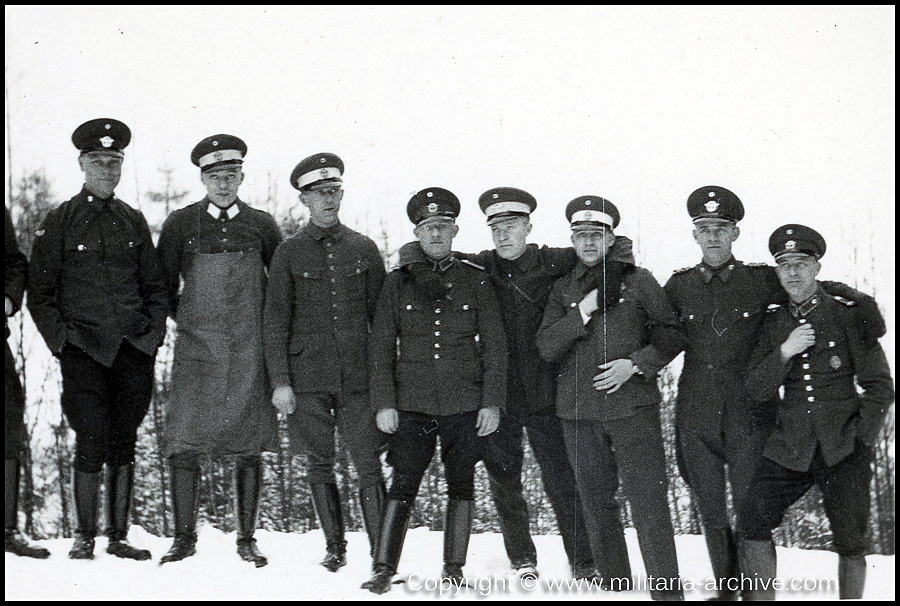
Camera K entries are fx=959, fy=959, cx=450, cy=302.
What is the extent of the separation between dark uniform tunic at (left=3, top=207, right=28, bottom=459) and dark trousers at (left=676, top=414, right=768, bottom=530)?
12.2 feet

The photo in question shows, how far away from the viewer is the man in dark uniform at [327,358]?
5.18 m

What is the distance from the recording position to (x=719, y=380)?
495 cm

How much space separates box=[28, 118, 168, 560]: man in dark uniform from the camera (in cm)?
523

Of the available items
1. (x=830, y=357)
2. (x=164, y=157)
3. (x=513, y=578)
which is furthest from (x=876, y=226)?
(x=164, y=157)

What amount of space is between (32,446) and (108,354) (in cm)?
101

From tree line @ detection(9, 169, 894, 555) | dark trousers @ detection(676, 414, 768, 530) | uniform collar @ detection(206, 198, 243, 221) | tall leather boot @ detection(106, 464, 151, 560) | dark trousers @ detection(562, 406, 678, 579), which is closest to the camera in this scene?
dark trousers @ detection(562, 406, 678, 579)

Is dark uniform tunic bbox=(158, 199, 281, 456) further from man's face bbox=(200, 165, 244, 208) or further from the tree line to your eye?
the tree line

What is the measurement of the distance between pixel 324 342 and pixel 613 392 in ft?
5.15

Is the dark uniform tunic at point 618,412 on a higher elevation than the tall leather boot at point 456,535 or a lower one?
higher

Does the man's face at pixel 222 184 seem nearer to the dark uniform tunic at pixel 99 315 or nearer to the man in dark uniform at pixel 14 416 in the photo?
the dark uniform tunic at pixel 99 315

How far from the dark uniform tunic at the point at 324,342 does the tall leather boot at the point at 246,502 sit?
34cm

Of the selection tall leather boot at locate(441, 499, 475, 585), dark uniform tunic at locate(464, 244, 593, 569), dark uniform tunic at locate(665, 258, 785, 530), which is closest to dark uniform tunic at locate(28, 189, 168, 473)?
tall leather boot at locate(441, 499, 475, 585)

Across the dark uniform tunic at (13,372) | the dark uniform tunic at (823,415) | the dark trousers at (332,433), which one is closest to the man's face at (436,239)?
the dark trousers at (332,433)

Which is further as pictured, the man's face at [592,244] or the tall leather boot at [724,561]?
the man's face at [592,244]
